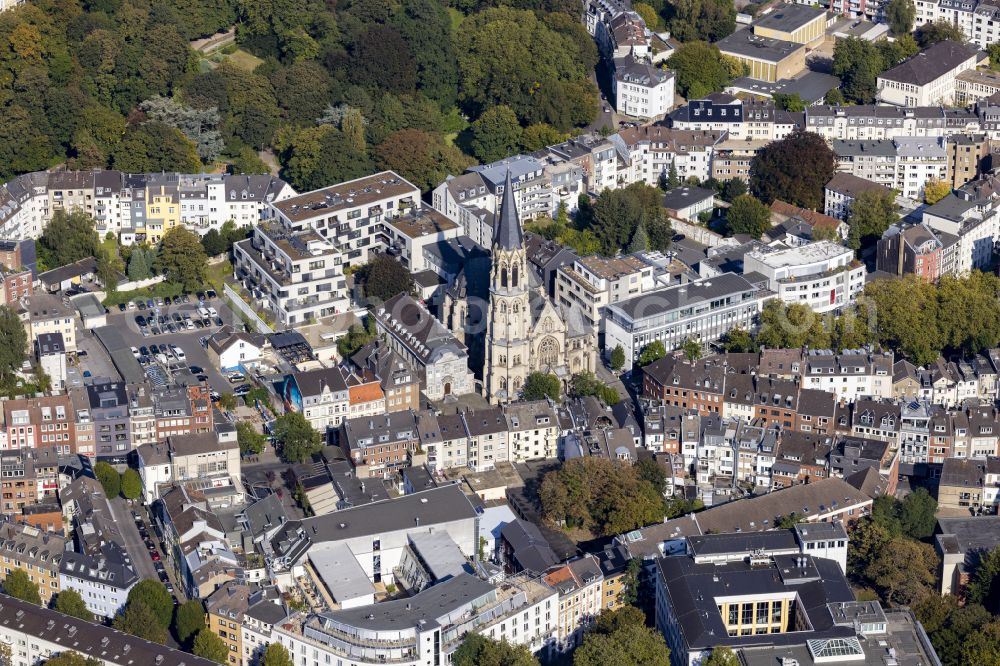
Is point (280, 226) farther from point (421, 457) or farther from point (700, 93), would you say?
point (700, 93)

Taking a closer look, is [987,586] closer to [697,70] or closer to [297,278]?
[297,278]

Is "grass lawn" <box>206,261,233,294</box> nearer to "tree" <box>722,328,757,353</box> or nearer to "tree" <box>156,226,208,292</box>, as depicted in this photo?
"tree" <box>156,226,208,292</box>

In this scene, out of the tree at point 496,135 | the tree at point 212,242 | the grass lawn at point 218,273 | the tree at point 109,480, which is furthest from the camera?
the tree at point 496,135

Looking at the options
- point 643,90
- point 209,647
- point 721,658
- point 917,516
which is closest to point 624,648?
point 721,658

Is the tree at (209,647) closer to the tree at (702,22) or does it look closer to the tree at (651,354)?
the tree at (651,354)

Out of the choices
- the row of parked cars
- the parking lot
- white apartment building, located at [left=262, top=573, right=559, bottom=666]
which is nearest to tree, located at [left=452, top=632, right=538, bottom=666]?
white apartment building, located at [left=262, top=573, right=559, bottom=666]

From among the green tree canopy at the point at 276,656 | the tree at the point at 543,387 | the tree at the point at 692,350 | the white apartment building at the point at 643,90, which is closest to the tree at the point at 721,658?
the green tree canopy at the point at 276,656

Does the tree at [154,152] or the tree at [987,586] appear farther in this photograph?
the tree at [154,152]
